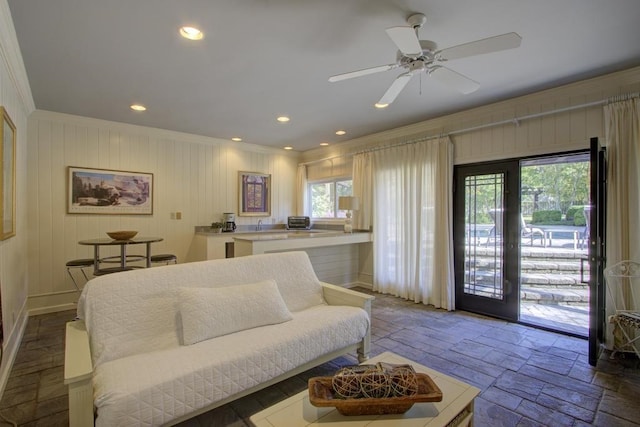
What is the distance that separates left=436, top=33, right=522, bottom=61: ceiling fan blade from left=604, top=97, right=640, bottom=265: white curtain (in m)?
1.93

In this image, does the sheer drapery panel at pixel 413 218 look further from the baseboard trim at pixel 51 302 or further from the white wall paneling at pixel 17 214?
the baseboard trim at pixel 51 302

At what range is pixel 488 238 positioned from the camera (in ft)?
12.7

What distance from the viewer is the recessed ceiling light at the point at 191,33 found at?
2168 mm

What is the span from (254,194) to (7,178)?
3.57 m

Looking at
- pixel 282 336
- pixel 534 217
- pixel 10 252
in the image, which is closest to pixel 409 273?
pixel 534 217

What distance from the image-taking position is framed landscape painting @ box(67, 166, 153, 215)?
4.14 meters

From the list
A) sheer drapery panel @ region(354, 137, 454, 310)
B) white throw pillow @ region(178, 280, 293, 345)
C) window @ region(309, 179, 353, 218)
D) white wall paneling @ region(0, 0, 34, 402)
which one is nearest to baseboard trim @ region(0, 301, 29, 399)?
white wall paneling @ region(0, 0, 34, 402)

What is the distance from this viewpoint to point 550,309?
4.12m

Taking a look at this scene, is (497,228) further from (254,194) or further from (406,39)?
(254,194)

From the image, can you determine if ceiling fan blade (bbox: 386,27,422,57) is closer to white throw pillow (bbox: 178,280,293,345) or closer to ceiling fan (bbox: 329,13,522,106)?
ceiling fan (bbox: 329,13,522,106)

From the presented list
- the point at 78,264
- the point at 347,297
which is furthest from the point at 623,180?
the point at 78,264

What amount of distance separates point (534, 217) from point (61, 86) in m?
5.60

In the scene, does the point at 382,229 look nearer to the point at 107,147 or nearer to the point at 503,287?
the point at 503,287

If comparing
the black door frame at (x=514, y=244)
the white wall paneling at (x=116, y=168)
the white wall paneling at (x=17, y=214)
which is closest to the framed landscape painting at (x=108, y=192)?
the white wall paneling at (x=116, y=168)
